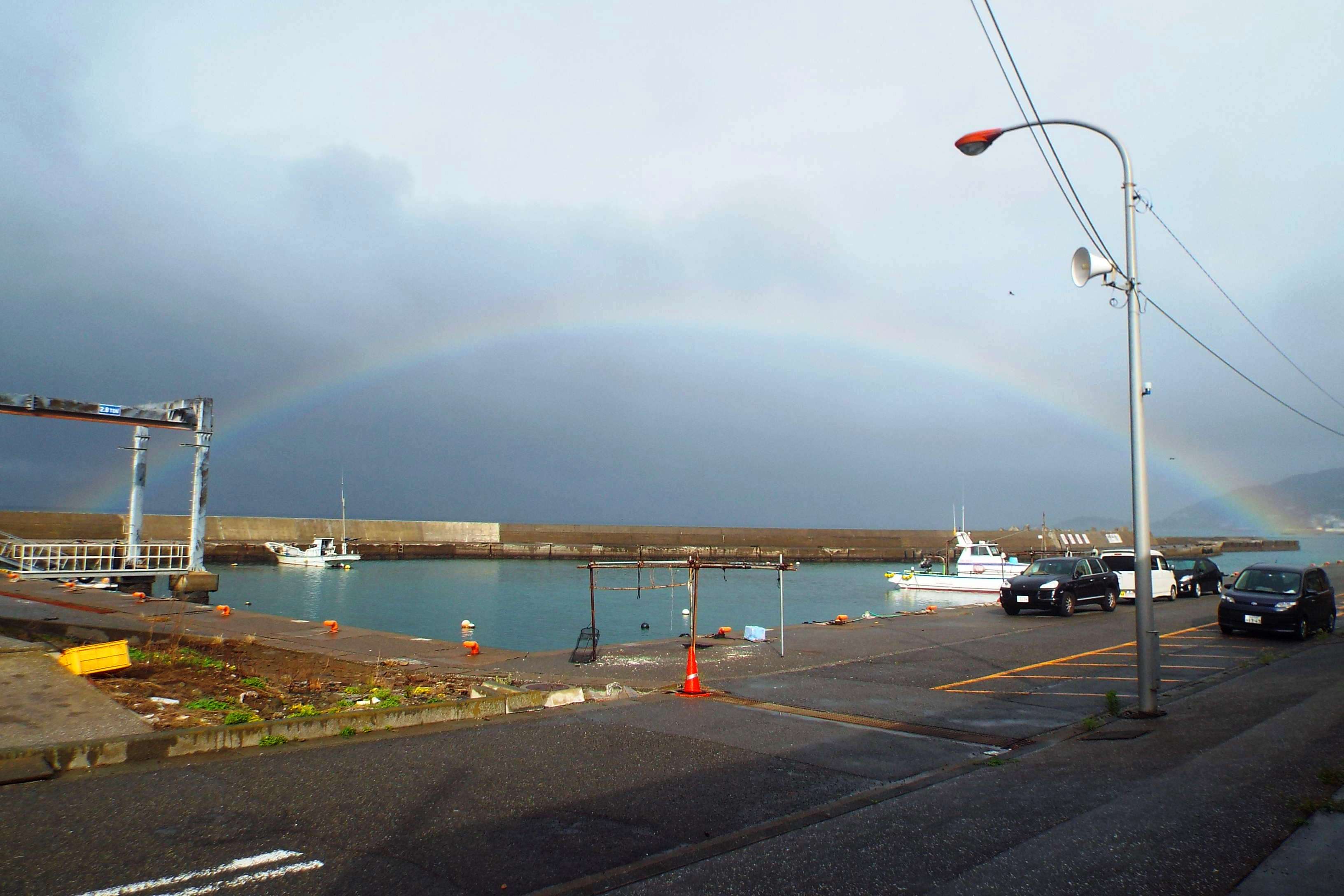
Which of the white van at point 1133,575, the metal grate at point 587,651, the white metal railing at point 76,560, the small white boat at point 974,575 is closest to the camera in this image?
the metal grate at point 587,651

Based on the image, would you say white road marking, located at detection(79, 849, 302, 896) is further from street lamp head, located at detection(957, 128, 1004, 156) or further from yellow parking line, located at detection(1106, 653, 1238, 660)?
yellow parking line, located at detection(1106, 653, 1238, 660)

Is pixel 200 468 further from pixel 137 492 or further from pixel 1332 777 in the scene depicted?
pixel 1332 777

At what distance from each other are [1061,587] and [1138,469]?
15.7m

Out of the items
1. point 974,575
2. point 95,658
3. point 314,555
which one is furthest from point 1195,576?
point 314,555

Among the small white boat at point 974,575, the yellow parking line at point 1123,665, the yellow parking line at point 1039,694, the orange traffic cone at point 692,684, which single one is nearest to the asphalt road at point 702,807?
the orange traffic cone at point 692,684

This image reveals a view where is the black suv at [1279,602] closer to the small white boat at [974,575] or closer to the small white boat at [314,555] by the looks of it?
the small white boat at [974,575]

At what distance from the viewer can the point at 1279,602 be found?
18312 mm

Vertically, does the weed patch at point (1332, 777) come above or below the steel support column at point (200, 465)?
below

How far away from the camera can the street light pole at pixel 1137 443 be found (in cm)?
1050

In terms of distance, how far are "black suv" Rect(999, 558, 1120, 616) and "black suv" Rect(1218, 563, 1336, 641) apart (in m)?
5.59

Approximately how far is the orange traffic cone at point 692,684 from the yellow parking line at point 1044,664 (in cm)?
370

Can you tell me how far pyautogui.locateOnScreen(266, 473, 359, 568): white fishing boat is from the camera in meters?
72.4

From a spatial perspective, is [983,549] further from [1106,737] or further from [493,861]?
[493,861]

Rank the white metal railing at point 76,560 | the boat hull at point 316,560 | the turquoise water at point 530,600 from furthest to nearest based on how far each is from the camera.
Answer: the boat hull at point 316,560
the turquoise water at point 530,600
the white metal railing at point 76,560
